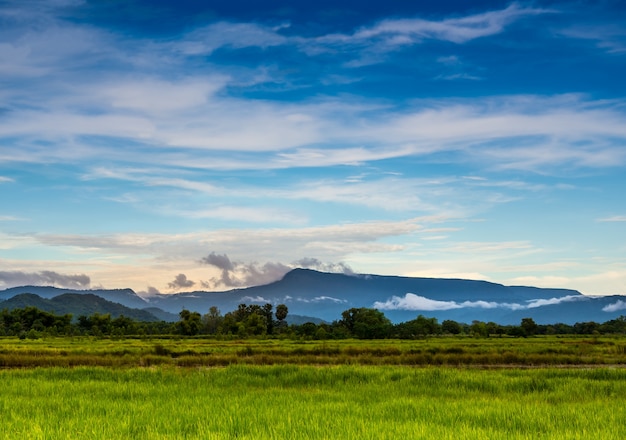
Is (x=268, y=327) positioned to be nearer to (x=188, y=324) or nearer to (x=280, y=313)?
(x=280, y=313)

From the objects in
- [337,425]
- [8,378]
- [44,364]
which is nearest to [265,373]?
[8,378]

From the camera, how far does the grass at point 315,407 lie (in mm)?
10008

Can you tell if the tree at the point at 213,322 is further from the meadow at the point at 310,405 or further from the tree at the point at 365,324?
the meadow at the point at 310,405

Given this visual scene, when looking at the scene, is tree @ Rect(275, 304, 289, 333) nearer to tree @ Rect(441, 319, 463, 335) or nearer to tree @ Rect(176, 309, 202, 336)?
tree @ Rect(176, 309, 202, 336)

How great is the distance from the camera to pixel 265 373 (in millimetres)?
21547

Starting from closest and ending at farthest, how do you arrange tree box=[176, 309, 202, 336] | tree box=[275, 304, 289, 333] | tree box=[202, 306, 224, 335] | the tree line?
the tree line < tree box=[176, 309, 202, 336] < tree box=[275, 304, 289, 333] < tree box=[202, 306, 224, 335]

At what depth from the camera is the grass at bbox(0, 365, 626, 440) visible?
1001cm

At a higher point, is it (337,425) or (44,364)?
(337,425)

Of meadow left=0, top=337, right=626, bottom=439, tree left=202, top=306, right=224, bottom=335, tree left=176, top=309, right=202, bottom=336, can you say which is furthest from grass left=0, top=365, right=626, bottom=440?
tree left=202, top=306, right=224, bottom=335

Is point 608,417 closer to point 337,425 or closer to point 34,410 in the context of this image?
point 337,425

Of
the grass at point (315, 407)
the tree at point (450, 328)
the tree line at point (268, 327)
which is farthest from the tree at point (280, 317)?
the grass at point (315, 407)

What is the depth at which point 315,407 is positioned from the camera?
41.6 ft

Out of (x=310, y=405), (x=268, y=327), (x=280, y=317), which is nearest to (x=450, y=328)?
(x=280, y=317)

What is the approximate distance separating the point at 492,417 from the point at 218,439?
598 cm
